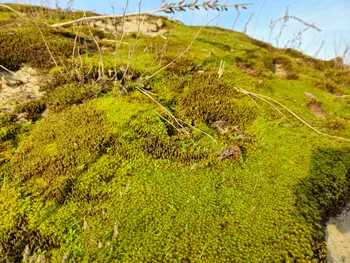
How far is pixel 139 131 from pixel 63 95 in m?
1.88

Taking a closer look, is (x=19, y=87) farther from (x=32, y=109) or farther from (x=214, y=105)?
(x=214, y=105)

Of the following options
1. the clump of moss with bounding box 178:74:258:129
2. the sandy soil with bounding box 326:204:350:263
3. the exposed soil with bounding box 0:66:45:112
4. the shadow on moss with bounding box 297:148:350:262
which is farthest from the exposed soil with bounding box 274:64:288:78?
the exposed soil with bounding box 0:66:45:112

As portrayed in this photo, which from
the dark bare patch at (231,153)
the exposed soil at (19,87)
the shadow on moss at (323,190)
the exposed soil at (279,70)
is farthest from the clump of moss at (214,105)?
the exposed soil at (279,70)

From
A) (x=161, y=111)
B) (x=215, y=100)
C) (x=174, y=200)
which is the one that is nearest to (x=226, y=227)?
(x=174, y=200)

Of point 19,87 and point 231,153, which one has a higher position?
point 231,153

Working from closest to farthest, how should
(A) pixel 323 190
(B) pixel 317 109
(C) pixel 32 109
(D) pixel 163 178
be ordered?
(D) pixel 163 178, (A) pixel 323 190, (C) pixel 32 109, (B) pixel 317 109

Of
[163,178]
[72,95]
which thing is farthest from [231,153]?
[72,95]

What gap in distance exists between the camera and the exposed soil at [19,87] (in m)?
4.58

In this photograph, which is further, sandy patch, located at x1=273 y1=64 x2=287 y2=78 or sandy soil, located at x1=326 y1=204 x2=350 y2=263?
sandy patch, located at x1=273 y1=64 x2=287 y2=78

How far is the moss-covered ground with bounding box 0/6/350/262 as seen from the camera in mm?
2506

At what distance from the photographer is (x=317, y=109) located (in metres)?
5.53

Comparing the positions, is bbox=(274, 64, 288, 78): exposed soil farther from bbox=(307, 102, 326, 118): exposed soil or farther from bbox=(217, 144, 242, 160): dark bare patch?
bbox=(217, 144, 242, 160): dark bare patch

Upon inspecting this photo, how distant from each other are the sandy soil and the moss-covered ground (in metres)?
0.15

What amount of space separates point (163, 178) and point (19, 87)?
3.73 metres
